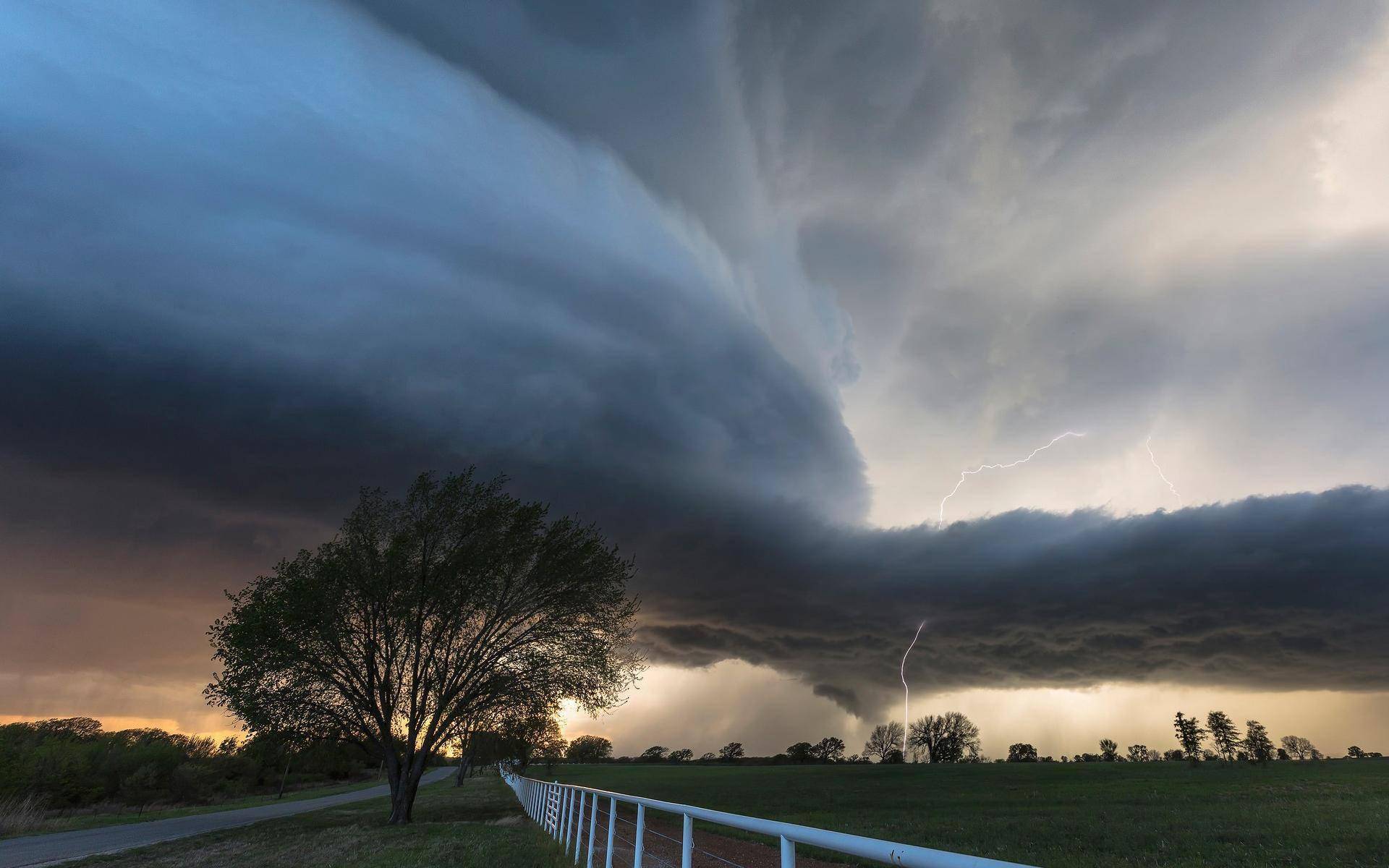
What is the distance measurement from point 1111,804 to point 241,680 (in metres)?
48.3

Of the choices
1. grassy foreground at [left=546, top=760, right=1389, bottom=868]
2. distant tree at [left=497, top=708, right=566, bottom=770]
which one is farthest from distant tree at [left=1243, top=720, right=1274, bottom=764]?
distant tree at [left=497, top=708, right=566, bottom=770]

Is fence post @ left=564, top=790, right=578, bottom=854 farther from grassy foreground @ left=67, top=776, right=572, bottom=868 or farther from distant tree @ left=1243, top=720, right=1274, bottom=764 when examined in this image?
distant tree @ left=1243, top=720, right=1274, bottom=764

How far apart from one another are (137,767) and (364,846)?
213ft

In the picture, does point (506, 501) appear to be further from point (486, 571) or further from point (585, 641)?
point (585, 641)

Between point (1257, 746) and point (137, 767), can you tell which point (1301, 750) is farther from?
point (137, 767)

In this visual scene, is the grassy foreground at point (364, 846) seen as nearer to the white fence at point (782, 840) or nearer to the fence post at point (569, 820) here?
the fence post at point (569, 820)

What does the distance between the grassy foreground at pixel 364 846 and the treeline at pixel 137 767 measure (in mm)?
3594

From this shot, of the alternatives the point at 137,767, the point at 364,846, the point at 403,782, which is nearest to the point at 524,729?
the point at 403,782

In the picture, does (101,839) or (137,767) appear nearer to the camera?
(101,839)

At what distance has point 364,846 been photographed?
22516 millimetres

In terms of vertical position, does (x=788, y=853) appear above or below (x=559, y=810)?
above

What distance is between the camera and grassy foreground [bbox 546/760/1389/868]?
824 inches

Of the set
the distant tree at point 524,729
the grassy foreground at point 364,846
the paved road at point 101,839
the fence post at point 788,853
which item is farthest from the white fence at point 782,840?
the paved road at point 101,839

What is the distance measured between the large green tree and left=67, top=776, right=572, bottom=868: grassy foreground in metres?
4.62
